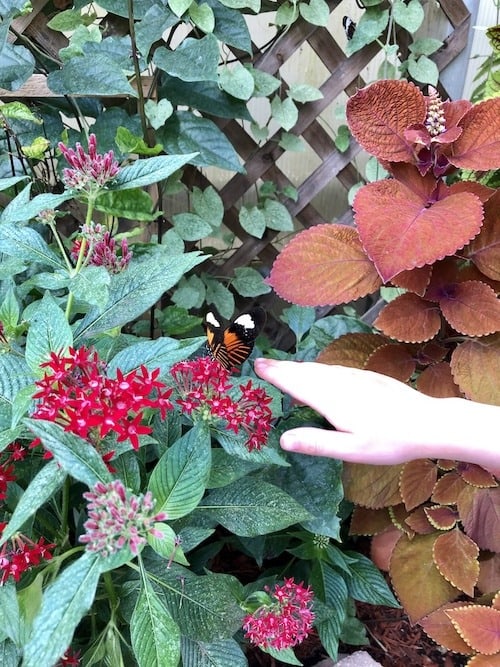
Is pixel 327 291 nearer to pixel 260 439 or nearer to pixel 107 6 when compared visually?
pixel 260 439

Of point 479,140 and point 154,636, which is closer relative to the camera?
point 154,636

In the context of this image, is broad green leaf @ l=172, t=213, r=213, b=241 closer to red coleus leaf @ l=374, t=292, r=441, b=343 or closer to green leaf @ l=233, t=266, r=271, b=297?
green leaf @ l=233, t=266, r=271, b=297

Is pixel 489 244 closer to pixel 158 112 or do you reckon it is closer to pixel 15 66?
pixel 158 112

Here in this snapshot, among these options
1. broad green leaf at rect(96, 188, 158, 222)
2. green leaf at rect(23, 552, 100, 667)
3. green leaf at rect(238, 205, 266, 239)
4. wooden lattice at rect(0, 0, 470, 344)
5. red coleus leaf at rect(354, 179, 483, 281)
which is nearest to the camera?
green leaf at rect(23, 552, 100, 667)

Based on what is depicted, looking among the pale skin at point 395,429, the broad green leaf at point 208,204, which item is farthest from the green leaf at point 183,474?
the broad green leaf at point 208,204

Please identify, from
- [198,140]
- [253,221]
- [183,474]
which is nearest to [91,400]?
[183,474]

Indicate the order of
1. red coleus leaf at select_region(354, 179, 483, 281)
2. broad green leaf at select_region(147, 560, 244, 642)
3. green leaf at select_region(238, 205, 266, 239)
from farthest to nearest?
green leaf at select_region(238, 205, 266, 239), red coleus leaf at select_region(354, 179, 483, 281), broad green leaf at select_region(147, 560, 244, 642)

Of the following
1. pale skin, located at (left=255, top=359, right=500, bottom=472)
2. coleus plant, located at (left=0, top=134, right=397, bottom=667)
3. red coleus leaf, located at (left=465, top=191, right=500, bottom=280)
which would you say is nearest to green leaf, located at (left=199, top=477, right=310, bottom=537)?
coleus plant, located at (left=0, top=134, right=397, bottom=667)

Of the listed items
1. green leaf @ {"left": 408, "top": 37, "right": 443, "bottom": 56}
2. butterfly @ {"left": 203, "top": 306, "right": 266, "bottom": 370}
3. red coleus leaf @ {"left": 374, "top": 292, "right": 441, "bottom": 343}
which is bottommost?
red coleus leaf @ {"left": 374, "top": 292, "right": 441, "bottom": 343}
